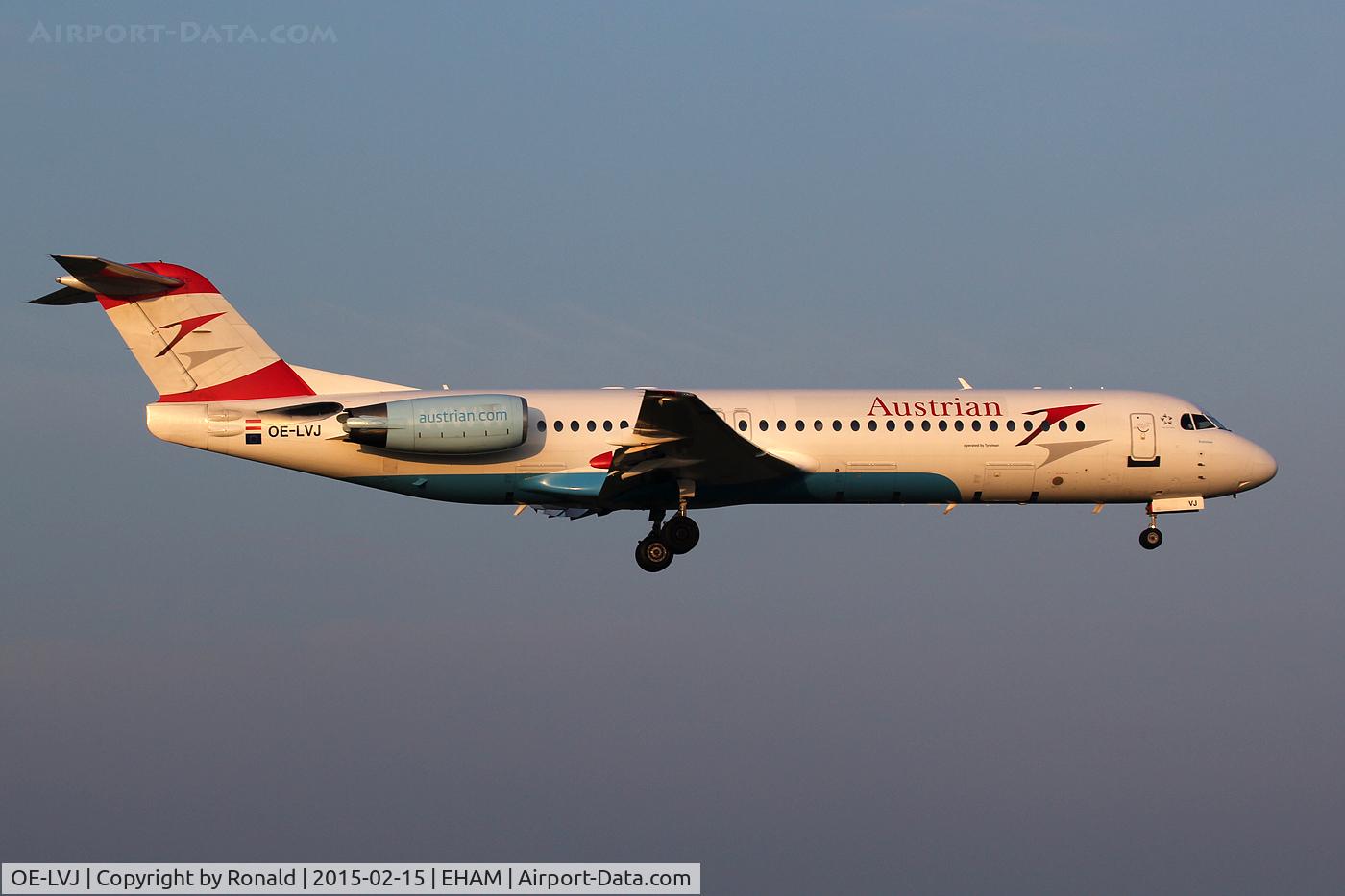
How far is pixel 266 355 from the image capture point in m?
30.6

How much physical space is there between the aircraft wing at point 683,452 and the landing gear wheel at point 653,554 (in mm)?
1135

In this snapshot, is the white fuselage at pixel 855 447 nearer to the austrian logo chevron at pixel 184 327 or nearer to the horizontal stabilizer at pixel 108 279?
the austrian logo chevron at pixel 184 327

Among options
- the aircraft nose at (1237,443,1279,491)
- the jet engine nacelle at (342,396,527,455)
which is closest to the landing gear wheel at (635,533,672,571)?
the jet engine nacelle at (342,396,527,455)

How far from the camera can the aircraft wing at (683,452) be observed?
1136 inches

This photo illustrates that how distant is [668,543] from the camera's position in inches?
1225

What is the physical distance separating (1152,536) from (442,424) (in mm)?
14400

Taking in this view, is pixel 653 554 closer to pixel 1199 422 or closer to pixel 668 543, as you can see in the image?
pixel 668 543

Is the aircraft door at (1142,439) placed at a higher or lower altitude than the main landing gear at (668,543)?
higher

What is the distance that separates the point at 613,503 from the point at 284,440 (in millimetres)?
6207

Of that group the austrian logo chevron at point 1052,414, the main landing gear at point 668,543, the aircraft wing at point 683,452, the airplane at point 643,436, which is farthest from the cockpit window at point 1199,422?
the main landing gear at point 668,543

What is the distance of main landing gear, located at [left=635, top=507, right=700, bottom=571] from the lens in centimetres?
3108

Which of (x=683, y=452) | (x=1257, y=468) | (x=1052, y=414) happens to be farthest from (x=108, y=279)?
(x=1257, y=468)

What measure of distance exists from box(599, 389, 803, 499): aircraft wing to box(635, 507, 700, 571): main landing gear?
877 millimetres

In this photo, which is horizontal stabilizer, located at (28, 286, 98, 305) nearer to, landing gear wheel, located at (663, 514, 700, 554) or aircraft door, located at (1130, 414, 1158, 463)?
landing gear wheel, located at (663, 514, 700, 554)
